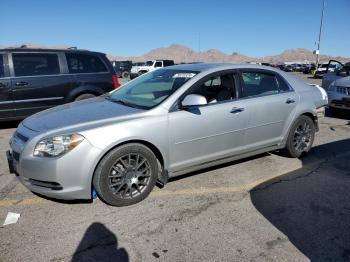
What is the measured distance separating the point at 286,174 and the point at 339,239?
5.83 ft

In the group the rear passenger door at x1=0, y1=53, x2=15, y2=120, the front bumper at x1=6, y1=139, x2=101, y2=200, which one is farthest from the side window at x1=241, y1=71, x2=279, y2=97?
the rear passenger door at x1=0, y1=53, x2=15, y2=120

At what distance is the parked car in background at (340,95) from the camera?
9312mm

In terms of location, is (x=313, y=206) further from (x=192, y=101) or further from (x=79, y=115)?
(x=79, y=115)

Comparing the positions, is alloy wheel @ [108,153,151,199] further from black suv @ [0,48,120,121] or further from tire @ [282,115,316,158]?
black suv @ [0,48,120,121]

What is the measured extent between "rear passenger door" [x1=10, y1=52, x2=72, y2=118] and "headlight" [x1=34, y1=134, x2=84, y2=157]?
4251 millimetres

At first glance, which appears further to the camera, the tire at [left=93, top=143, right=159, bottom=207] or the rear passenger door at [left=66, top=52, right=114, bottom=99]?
the rear passenger door at [left=66, top=52, right=114, bottom=99]

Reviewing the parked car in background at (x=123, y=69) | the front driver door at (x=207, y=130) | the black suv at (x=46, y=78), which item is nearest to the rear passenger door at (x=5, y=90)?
the black suv at (x=46, y=78)

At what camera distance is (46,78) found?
7.52 metres

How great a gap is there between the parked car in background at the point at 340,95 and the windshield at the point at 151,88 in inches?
246

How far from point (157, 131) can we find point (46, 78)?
4543 mm

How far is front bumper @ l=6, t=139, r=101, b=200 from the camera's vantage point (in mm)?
3494

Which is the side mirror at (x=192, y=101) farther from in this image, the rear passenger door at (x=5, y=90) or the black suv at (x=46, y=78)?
the rear passenger door at (x=5, y=90)

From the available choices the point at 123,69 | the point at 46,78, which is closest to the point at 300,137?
the point at 46,78

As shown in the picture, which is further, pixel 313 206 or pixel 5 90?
pixel 5 90
